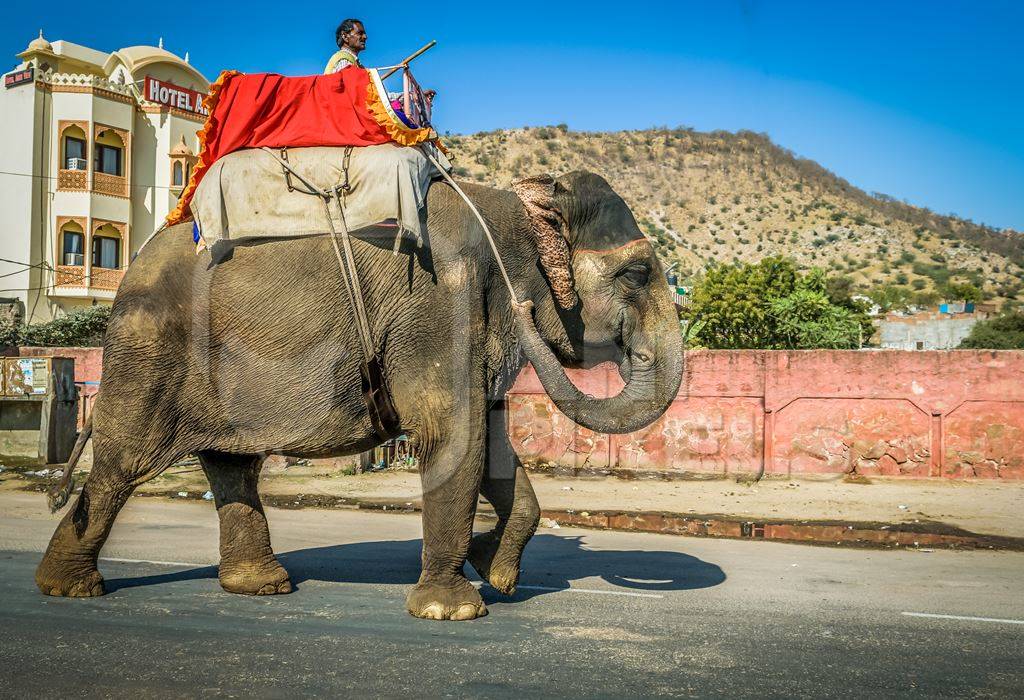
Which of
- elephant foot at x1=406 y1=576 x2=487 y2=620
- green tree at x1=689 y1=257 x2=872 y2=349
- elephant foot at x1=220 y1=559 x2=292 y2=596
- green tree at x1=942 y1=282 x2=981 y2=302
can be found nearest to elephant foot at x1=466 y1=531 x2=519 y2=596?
elephant foot at x1=406 y1=576 x2=487 y2=620

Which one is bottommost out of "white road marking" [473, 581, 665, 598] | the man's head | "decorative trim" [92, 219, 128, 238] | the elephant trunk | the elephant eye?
"white road marking" [473, 581, 665, 598]

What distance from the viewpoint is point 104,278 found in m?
38.9

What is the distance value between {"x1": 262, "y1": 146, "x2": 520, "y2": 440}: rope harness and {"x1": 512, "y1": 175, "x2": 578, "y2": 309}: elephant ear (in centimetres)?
32

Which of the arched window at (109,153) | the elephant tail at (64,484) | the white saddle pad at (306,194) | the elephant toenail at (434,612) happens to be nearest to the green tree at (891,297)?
the arched window at (109,153)

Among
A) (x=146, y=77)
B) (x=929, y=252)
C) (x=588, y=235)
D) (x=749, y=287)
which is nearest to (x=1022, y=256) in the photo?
(x=929, y=252)

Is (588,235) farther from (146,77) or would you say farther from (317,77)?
(146,77)

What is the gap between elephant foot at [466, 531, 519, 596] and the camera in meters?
6.04

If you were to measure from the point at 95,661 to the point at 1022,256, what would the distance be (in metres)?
80.0

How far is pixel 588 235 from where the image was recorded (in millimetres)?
6172

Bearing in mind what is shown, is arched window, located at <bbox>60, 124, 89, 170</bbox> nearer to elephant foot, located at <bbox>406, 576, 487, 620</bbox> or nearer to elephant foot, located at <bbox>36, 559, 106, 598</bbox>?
elephant foot, located at <bbox>36, 559, 106, 598</bbox>

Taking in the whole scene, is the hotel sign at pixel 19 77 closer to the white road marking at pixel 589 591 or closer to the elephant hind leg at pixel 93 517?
the elephant hind leg at pixel 93 517

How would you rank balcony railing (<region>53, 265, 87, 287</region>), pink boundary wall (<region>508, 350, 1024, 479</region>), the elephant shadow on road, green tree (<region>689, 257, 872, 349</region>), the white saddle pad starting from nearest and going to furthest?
the white saddle pad, the elephant shadow on road, pink boundary wall (<region>508, 350, 1024, 479</region>), green tree (<region>689, 257, 872, 349</region>), balcony railing (<region>53, 265, 87, 287</region>)

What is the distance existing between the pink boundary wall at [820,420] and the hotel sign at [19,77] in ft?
97.0

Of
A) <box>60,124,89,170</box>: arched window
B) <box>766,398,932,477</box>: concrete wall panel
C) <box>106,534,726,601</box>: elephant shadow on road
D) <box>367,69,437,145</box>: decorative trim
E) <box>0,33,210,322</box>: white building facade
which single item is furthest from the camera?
<box>60,124,89,170</box>: arched window
